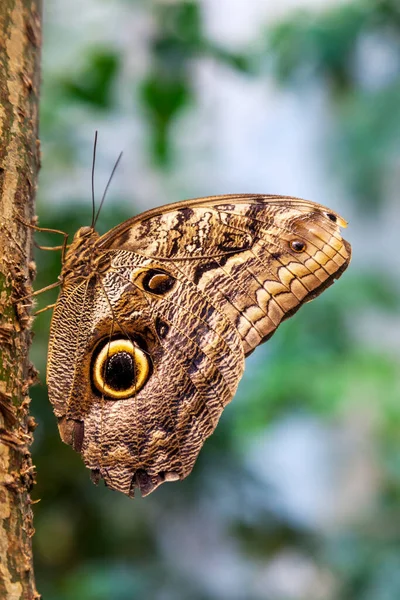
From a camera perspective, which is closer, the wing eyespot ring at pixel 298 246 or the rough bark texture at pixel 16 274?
the rough bark texture at pixel 16 274

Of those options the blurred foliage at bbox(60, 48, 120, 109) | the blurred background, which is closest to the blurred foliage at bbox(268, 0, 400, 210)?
the blurred background

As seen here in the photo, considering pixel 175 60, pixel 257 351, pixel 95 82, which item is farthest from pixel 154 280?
pixel 257 351

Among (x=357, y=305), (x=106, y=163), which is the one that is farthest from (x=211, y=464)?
(x=357, y=305)

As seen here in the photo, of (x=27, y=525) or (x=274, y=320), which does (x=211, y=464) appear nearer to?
(x=274, y=320)

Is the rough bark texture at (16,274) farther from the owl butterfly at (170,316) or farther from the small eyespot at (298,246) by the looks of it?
the small eyespot at (298,246)

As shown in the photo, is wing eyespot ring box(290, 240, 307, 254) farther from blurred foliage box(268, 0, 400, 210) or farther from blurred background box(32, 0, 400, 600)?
blurred foliage box(268, 0, 400, 210)

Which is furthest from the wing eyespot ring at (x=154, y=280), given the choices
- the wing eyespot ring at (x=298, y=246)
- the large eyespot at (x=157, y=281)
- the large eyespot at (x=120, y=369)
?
the wing eyespot ring at (x=298, y=246)
